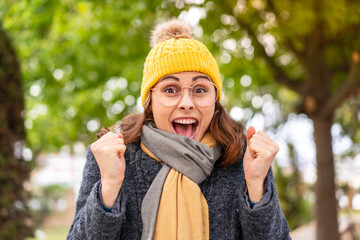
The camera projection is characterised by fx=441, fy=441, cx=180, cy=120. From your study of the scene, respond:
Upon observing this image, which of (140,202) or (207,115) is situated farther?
(207,115)

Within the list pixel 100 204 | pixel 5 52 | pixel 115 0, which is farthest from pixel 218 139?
pixel 115 0

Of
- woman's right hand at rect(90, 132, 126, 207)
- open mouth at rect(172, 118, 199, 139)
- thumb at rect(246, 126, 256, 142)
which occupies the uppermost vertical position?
open mouth at rect(172, 118, 199, 139)

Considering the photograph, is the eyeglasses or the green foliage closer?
the eyeglasses

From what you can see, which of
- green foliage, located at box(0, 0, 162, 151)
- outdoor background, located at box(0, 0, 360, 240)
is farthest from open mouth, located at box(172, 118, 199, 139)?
green foliage, located at box(0, 0, 162, 151)

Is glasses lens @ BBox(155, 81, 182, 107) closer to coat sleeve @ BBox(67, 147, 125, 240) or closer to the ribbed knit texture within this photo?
the ribbed knit texture

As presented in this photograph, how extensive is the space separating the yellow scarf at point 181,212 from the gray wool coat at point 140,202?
9 cm

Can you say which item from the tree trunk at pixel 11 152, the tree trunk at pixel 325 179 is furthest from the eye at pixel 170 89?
the tree trunk at pixel 325 179

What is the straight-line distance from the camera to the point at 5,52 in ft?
19.2

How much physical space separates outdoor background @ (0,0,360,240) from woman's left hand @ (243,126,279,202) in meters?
3.67

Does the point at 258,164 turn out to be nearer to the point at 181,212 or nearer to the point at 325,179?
the point at 181,212

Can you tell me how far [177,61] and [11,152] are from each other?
4353mm

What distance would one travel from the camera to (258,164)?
1.91m

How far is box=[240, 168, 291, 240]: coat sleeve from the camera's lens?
187 centimetres

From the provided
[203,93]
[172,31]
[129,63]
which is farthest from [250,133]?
[129,63]
